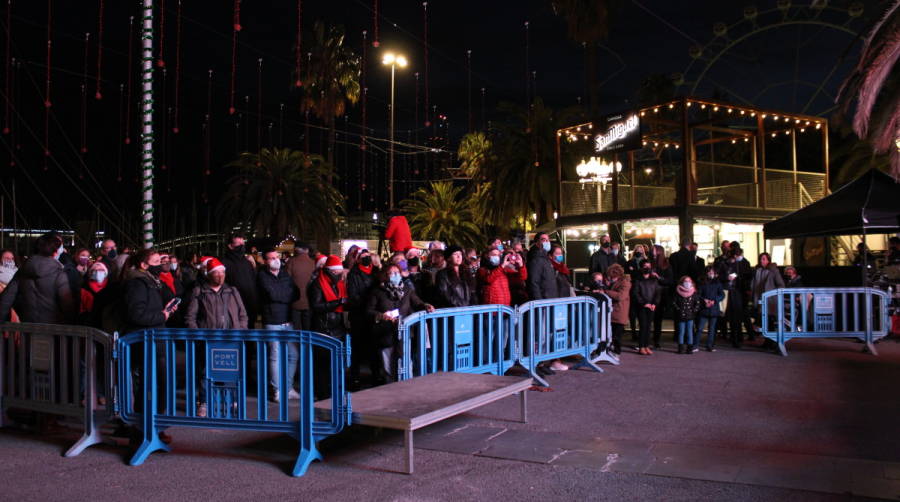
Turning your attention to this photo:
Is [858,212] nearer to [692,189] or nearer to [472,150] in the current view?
[692,189]

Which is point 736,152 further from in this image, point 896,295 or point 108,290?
point 108,290

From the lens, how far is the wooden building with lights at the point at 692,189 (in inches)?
923

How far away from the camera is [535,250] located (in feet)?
36.9

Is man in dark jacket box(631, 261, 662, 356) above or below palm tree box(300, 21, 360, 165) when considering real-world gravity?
below

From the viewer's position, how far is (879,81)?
14.0m

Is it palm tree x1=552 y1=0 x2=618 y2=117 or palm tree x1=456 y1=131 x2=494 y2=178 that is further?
palm tree x1=456 y1=131 x2=494 y2=178

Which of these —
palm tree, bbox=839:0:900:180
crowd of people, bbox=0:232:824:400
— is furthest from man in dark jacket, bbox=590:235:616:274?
palm tree, bbox=839:0:900:180

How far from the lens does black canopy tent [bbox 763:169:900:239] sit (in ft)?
48.9

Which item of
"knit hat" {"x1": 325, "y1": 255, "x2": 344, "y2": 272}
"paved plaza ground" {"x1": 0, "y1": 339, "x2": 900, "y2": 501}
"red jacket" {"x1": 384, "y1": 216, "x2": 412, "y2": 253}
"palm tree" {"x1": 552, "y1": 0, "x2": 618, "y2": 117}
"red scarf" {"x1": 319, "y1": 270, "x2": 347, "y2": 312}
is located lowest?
"paved plaza ground" {"x1": 0, "y1": 339, "x2": 900, "y2": 501}

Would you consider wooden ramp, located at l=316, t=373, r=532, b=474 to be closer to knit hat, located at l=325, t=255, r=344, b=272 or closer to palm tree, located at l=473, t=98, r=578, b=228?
knit hat, located at l=325, t=255, r=344, b=272

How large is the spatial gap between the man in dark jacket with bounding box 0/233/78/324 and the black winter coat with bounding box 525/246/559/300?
20.0ft

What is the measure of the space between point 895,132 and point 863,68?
182cm

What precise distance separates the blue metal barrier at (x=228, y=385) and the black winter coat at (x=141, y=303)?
58 cm

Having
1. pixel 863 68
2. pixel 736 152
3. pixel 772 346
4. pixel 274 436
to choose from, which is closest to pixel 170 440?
pixel 274 436
